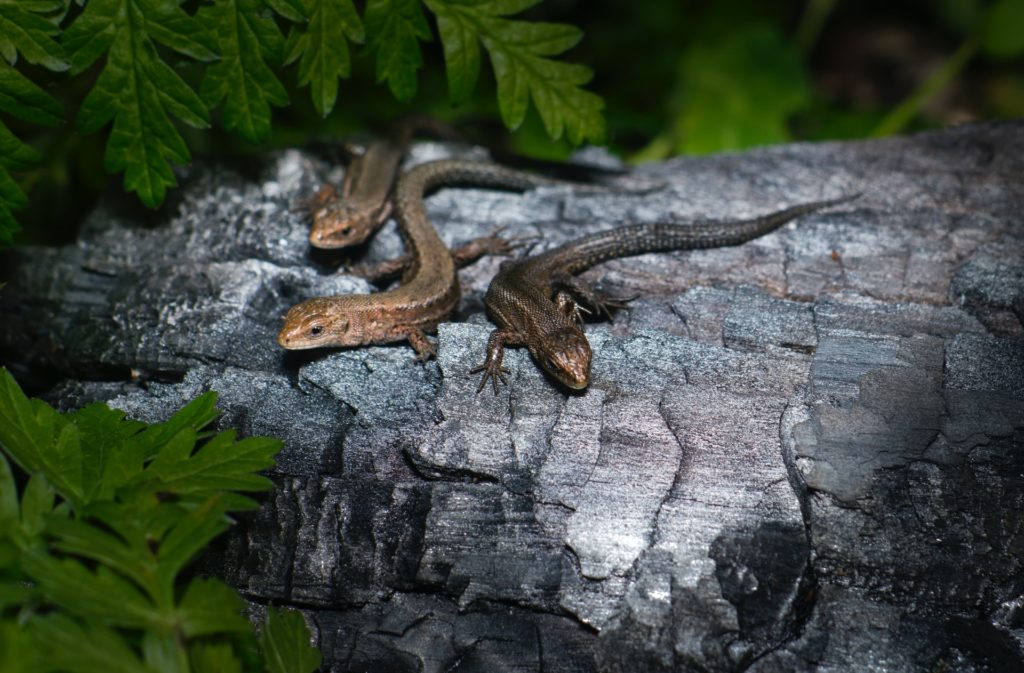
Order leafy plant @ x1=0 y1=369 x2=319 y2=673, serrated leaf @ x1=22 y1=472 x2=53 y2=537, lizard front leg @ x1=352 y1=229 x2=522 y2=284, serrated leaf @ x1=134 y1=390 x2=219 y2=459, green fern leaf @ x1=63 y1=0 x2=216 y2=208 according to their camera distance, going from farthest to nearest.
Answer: lizard front leg @ x1=352 y1=229 x2=522 y2=284, green fern leaf @ x1=63 y1=0 x2=216 y2=208, serrated leaf @ x1=134 y1=390 x2=219 y2=459, serrated leaf @ x1=22 y1=472 x2=53 y2=537, leafy plant @ x1=0 y1=369 x2=319 y2=673

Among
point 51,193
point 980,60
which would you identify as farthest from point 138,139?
point 980,60

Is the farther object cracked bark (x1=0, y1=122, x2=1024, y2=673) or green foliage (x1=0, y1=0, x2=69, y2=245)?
green foliage (x1=0, y1=0, x2=69, y2=245)

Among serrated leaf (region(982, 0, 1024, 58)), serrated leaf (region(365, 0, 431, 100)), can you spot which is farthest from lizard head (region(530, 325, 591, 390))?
serrated leaf (region(982, 0, 1024, 58))

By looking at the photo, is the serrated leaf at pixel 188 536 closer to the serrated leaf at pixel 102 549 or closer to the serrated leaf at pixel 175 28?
the serrated leaf at pixel 102 549

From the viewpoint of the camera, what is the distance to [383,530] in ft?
11.6

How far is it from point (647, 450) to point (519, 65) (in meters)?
2.38

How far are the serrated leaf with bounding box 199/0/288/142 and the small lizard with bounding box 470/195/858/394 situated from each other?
1610 mm

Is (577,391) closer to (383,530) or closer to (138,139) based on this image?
(383,530)

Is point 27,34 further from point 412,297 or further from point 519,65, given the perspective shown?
point 519,65

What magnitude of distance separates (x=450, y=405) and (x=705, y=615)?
1457mm

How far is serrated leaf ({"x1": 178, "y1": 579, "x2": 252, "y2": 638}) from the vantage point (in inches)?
101

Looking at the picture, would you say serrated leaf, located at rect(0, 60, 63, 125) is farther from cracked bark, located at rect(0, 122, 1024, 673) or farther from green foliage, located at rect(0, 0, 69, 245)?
cracked bark, located at rect(0, 122, 1024, 673)

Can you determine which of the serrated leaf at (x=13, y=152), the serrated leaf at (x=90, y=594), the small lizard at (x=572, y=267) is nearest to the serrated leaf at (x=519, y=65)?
the small lizard at (x=572, y=267)

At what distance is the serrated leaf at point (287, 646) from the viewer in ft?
9.58
